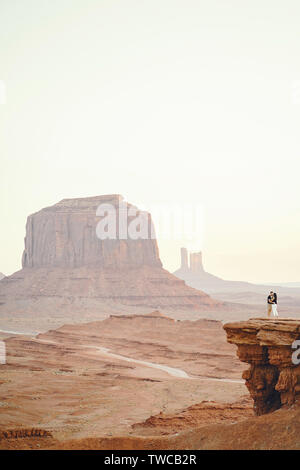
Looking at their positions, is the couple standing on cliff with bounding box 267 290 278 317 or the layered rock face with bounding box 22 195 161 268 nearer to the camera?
the couple standing on cliff with bounding box 267 290 278 317

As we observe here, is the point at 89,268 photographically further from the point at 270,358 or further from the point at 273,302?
the point at 270,358

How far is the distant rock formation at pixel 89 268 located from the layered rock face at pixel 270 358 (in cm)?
9489

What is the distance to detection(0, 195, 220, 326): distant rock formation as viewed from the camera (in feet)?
400

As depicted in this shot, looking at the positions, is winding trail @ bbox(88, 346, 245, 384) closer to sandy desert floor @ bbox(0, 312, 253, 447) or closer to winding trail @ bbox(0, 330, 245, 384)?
winding trail @ bbox(0, 330, 245, 384)

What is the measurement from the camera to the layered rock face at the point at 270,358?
52.2 feet

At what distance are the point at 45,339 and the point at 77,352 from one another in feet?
48.7

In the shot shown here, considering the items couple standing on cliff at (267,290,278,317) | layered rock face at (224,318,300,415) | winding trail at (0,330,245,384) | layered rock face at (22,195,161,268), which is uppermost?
layered rock face at (22,195,161,268)

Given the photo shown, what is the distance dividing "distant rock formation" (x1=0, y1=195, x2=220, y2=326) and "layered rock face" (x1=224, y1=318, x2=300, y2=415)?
94.9 meters

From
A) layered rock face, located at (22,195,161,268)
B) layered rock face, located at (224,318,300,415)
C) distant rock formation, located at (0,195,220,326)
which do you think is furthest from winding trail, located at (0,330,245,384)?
layered rock face, located at (22,195,161,268)

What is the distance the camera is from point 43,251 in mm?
147125
